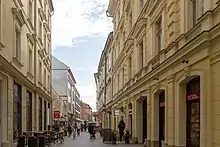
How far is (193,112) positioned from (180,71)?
1567 mm

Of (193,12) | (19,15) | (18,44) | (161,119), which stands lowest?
(161,119)

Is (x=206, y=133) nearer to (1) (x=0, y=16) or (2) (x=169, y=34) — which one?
(2) (x=169, y=34)

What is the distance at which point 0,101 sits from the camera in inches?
736

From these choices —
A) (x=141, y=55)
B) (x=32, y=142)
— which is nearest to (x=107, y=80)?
(x=141, y=55)

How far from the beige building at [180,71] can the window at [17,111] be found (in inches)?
271

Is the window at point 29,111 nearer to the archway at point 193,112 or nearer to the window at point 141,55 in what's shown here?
the window at point 141,55

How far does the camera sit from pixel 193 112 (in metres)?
15.8

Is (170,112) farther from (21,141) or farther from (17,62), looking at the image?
(17,62)

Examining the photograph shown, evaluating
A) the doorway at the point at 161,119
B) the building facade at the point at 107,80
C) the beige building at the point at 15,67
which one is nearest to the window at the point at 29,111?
the beige building at the point at 15,67

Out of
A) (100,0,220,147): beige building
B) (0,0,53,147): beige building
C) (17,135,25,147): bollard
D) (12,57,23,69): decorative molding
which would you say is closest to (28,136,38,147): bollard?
(17,135,25,147): bollard

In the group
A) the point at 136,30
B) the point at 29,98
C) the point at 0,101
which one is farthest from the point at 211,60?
the point at 29,98

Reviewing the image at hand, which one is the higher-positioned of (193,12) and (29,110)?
(193,12)

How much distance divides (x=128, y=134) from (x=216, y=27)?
20.2 m

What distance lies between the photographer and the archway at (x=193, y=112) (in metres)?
15.0
